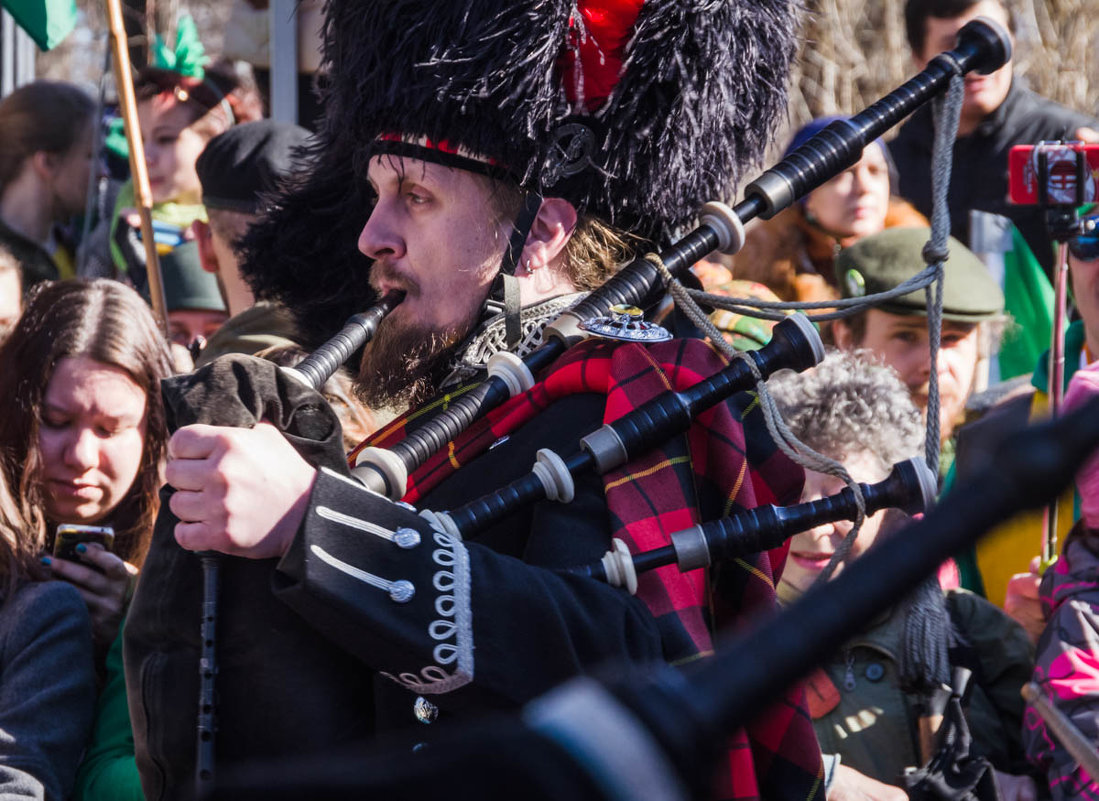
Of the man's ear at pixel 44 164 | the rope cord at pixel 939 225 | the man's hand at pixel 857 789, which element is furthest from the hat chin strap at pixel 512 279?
the man's ear at pixel 44 164

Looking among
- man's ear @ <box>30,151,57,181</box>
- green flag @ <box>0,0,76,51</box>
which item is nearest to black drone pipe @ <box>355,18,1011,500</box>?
green flag @ <box>0,0,76,51</box>

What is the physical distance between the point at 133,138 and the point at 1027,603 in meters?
2.49

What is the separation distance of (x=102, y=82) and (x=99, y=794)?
316cm

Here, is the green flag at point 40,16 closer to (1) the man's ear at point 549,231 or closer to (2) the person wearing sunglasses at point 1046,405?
(1) the man's ear at point 549,231

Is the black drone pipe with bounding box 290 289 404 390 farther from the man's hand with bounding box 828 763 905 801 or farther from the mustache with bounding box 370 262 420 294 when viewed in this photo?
the man's hand with bounding box 828 763 905 801

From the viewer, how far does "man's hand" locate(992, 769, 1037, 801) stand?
266cm

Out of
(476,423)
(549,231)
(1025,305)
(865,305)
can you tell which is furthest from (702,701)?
(1025,305)

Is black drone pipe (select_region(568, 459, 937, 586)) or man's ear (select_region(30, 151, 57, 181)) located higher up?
black drone pipe (select_region(568, 459, 937, 586))

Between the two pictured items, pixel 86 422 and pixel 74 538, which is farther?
pixel 86 422

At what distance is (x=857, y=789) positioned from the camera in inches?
103

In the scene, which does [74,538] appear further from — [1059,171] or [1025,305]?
[1025,305]

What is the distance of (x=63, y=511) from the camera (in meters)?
2.99

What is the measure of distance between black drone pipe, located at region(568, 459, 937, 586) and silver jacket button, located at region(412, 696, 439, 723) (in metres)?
0.26

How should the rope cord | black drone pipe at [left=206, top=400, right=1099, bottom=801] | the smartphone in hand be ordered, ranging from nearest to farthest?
black drone pipe at [left=206, top=400, right=1099, bottom=801] < the rope cord < the smartphone in hand
